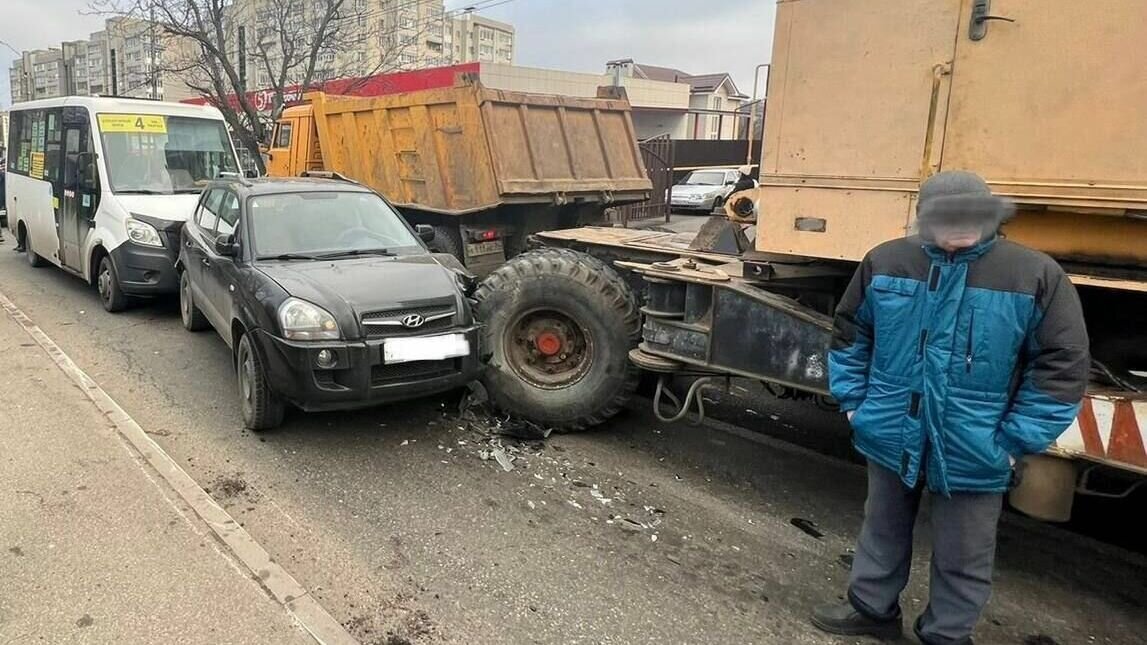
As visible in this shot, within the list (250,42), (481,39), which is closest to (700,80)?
(481,39)

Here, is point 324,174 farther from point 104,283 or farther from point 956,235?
point 956,235

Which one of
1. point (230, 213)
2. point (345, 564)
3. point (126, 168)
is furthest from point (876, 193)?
point (126, 168)

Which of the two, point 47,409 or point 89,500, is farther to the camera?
point 47,409

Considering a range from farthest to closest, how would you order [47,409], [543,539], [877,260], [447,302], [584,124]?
[584,124] < [47,409] < [447,302] < [543,539] < [877,260]

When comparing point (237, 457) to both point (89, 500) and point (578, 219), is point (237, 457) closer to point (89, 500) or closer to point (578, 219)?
point (89, 500)

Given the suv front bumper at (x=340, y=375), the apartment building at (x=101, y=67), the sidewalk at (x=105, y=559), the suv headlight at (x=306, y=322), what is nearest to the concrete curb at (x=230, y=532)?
the sidewalk at (x=105, y=559)

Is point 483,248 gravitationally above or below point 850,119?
below

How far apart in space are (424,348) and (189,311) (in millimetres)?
3857

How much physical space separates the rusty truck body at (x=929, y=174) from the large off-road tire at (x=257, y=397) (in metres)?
2.28

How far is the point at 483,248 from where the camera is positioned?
28.8ft

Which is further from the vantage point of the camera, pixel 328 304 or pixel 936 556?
pixel 328 304

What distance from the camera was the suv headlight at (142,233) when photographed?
7.64m

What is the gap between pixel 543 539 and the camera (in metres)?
3.63

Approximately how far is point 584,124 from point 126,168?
204 inches
